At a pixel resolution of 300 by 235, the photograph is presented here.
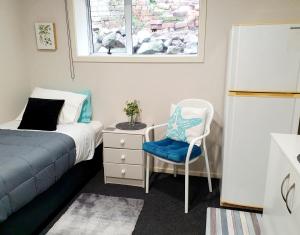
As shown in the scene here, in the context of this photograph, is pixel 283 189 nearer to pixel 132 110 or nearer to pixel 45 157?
pixel 45 157

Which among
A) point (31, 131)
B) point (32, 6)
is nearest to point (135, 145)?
point (31, 131)

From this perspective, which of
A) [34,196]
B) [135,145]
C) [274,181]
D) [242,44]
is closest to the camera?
[274,181]

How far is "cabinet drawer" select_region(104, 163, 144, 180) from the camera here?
8.62 ft

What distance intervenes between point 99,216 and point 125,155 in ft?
2.14

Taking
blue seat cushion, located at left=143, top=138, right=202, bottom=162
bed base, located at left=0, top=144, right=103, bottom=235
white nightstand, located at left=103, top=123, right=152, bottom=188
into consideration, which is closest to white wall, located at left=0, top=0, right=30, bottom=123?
bed base, located at left=0, top=144, right=103, bottom=235

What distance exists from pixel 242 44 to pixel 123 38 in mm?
1554

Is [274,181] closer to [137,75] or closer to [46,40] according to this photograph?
[137,75]

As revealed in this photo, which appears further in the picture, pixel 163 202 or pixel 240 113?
pixel 163 202

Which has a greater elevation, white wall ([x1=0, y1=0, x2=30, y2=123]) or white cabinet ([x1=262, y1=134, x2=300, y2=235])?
white wall ([x1=0, y1=0, x2=30, y2=123])

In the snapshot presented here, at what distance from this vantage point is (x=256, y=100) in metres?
2.03

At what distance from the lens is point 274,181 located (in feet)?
4.95

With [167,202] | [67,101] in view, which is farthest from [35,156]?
[167,202]

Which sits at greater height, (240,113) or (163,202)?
(240,113)

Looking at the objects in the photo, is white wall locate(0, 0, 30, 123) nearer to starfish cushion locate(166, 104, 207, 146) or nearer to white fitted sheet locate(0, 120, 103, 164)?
white fitted sheet locate(0, 120, 103, 164)
